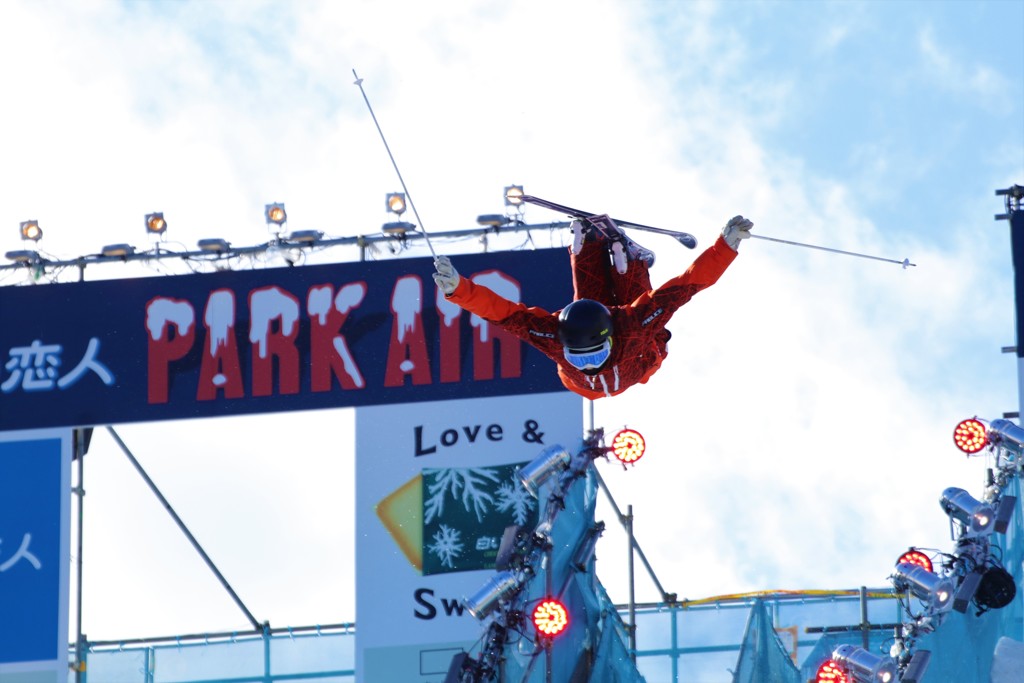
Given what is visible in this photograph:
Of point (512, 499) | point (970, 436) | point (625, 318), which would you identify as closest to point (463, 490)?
point (512, 499)

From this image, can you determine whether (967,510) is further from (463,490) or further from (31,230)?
(31,230)

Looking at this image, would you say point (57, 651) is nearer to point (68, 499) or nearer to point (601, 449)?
point (68, 499)

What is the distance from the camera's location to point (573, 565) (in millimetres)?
11398

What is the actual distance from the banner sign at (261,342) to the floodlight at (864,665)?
12.9ft

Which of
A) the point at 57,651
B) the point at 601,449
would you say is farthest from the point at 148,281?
the point at 601,449

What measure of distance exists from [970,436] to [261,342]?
5.25 m

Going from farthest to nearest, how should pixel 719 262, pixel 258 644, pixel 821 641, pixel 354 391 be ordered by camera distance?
pixel 354 391 < pixel 258 644 < pixel 821 641 < pixel 719 262

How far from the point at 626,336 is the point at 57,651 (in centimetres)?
639

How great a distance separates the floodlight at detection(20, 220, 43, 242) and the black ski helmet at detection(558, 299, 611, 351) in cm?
731

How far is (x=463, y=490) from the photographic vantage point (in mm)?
13344

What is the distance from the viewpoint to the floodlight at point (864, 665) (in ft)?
33.0

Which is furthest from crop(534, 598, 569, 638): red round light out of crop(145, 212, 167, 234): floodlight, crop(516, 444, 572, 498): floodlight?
crop(145, 212, 167, 234): floodlight

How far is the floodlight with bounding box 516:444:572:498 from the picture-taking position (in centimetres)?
1123

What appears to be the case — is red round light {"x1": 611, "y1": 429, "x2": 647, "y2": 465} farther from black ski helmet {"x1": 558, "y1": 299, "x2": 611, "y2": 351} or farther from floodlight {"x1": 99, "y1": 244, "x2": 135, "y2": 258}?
floodlight {"x1": 99, "y1": 244, "x2": 135, "y2": 258}
